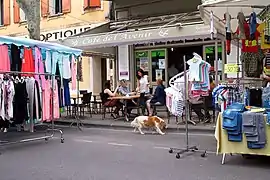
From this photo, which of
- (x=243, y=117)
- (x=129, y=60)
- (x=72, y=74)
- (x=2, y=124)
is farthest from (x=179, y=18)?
(x=243, y=117)

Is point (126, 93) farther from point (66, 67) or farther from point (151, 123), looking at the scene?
point (151, 123)

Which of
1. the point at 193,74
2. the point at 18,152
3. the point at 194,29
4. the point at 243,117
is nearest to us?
the point at 243,117

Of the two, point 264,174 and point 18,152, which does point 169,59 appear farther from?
point 264,174

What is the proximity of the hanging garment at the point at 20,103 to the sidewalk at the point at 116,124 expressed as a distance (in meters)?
3.78

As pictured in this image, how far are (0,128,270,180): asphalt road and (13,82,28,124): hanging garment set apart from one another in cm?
69

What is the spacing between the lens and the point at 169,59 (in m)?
17.8

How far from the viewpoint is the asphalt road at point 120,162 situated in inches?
267

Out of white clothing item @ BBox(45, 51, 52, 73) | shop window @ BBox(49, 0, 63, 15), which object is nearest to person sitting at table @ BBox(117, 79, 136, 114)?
white clothing item @ BBox(45, 51, 52, 73)

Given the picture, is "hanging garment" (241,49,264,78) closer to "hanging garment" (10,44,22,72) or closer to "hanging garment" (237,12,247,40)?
"hanging garment" (237,12,247,40)

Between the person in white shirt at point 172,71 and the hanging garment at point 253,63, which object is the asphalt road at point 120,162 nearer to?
the hanging garment at point 253,63

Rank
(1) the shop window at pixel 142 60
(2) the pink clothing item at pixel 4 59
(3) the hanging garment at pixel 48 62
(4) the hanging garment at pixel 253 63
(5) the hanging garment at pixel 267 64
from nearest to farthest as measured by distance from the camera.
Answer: (5) the hanging garment at pixel 267 64
(4) the hanging garment at pixel 253 63
(2) the pink clothing item at pixel 4 59
(3) the hanging garment at pixel 48 62
(1) the shop window at pixel 142 60

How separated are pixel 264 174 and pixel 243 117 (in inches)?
40.1

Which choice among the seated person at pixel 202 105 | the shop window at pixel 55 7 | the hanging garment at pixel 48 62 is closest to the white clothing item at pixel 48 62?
the hanging garment at pixel 48 62

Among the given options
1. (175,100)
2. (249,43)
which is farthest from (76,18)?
(249,43)
